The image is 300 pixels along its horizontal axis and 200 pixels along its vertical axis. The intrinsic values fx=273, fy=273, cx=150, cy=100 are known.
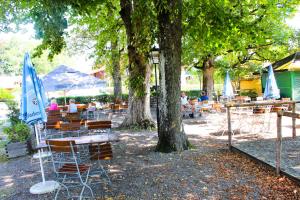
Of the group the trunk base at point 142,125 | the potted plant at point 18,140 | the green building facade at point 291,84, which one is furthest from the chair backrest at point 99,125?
the green building facade at point 291,84

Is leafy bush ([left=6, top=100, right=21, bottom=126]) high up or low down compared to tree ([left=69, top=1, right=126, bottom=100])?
down

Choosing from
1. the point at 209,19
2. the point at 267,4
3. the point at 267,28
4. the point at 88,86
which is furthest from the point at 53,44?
the point at 267,28

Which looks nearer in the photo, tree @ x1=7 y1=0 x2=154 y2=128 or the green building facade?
tree @ x1=7 y1=0 x2=154 y2=128

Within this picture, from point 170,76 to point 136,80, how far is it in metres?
3.77

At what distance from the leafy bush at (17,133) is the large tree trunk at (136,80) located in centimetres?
402

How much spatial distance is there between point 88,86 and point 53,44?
14.7 feet

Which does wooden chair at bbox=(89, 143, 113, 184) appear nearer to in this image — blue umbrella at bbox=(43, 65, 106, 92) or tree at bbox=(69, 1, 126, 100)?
tree at bbox=(69, 1, 126, 100)

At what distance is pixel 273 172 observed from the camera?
17.3 ft

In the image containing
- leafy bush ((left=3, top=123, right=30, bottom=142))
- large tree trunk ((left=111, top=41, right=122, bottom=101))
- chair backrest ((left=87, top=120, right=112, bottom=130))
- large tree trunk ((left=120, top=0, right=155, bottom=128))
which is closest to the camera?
chair backrest ((left=87, top=120, right=112, bottom=130))

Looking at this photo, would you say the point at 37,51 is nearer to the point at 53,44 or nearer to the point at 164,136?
the point at 53,44

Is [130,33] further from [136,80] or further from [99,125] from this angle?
[99,125]

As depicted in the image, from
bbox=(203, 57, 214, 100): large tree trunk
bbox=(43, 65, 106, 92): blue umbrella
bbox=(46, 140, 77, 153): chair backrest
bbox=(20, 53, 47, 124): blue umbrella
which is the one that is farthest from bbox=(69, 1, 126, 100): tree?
bbox=(203, 57, 214, 100): large tree trunk

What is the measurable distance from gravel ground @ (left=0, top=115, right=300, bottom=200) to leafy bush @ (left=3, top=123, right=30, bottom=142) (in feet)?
2.50

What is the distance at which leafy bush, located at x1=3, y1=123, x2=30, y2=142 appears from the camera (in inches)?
329
